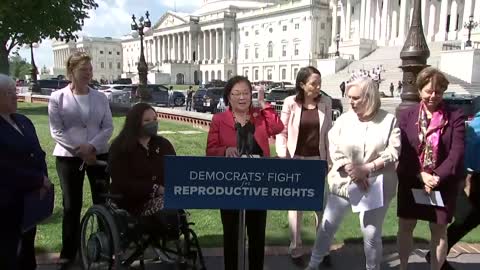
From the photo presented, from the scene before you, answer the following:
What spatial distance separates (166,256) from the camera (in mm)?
3768

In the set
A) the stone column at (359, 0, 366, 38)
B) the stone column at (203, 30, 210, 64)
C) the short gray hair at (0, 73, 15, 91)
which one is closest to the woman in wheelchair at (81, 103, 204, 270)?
the short gray hair at (0, 73, 15, 91)

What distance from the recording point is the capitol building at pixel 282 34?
2552 inches

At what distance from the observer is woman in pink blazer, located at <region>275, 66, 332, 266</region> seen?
4.59 metres

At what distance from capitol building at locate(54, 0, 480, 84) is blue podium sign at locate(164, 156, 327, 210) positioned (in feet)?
188

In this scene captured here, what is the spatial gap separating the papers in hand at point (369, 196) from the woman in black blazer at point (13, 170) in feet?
8.47

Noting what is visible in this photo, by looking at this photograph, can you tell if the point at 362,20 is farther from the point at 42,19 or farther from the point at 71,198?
the point at 71,198

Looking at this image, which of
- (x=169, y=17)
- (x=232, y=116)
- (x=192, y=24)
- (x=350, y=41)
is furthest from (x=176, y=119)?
(x=169, y=17)

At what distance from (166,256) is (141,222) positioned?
357mm

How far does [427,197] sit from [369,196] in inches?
20.3

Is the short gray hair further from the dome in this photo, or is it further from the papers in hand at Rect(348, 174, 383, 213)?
the dome

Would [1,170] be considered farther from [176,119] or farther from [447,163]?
[176,119]

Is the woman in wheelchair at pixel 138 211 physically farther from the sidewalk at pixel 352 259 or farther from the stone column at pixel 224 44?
the stone column at pixel 224 44

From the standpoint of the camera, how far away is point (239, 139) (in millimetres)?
3744

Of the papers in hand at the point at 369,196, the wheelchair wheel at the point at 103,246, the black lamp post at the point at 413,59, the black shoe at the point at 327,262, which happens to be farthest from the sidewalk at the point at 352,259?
the black lamp post at the point at 413,59
